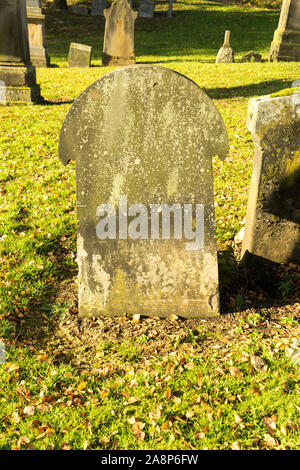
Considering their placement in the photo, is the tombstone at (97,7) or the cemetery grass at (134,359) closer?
the cemetery grass at (134,359)

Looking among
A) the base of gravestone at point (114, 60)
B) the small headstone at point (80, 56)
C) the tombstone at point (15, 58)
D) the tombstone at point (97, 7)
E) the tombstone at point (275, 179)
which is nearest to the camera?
the tombstone at point (275, 179)

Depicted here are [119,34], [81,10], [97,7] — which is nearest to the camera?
[119,34]

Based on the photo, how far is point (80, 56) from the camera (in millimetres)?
16047

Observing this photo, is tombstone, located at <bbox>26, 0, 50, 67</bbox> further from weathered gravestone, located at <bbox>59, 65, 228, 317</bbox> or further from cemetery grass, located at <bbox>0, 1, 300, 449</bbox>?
weathered gravestone, located at <bbox>59, 65, 228, 317</bbox>

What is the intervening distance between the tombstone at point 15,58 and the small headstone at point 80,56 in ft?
19.9

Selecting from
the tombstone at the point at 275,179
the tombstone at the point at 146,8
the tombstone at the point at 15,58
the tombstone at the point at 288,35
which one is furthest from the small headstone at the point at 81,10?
the tombstone at the point at 275,179

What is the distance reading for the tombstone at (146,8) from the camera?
89.3 feet

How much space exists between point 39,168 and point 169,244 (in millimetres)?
4137

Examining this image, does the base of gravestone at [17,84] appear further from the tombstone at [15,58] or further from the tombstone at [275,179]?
the tombstone at [275,179]

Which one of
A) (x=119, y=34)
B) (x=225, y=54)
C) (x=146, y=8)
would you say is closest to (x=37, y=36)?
(x=119, y=34)

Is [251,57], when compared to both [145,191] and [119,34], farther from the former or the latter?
[145,191]

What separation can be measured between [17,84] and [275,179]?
832 centimetres

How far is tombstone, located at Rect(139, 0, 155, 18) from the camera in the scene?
27219 mm

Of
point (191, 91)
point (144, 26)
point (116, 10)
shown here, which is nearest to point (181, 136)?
point (191, 91)
